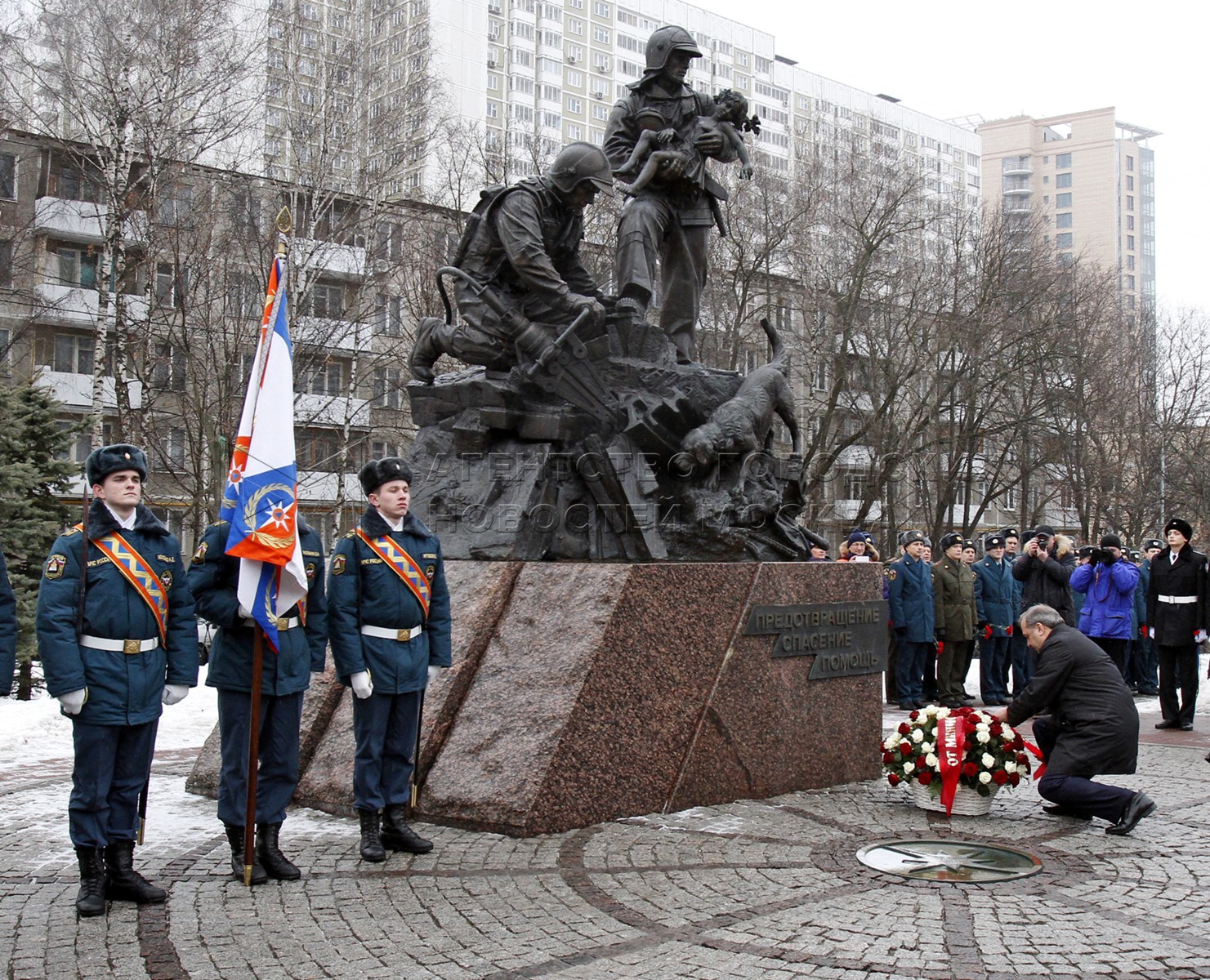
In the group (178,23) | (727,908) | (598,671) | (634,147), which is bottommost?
(727,908)

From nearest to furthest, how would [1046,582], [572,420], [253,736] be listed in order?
1. [253,736]
2. [572,420]
3. [1046,582]

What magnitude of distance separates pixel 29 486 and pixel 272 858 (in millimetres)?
9650

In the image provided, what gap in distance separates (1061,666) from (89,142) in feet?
66.1

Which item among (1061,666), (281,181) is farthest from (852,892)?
(281,181)

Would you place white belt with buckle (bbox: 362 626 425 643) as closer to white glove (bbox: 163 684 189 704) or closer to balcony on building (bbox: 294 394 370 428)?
white glove (bbox: 163 684 189 704)

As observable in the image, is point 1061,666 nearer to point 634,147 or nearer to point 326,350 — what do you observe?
point 634,147

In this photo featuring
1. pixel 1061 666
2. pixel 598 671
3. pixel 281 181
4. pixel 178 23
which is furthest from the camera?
pixel 281 181

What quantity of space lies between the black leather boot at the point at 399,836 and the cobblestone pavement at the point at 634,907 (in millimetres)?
90

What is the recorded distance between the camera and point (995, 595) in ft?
44.9

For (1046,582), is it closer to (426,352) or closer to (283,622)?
(426,352)

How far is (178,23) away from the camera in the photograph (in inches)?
810

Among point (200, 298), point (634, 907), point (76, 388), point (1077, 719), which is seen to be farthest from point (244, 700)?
point (76, 388)

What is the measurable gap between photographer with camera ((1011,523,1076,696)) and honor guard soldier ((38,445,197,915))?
33.1 ft

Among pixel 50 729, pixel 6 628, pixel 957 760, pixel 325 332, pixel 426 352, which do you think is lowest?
pixel 50 729
